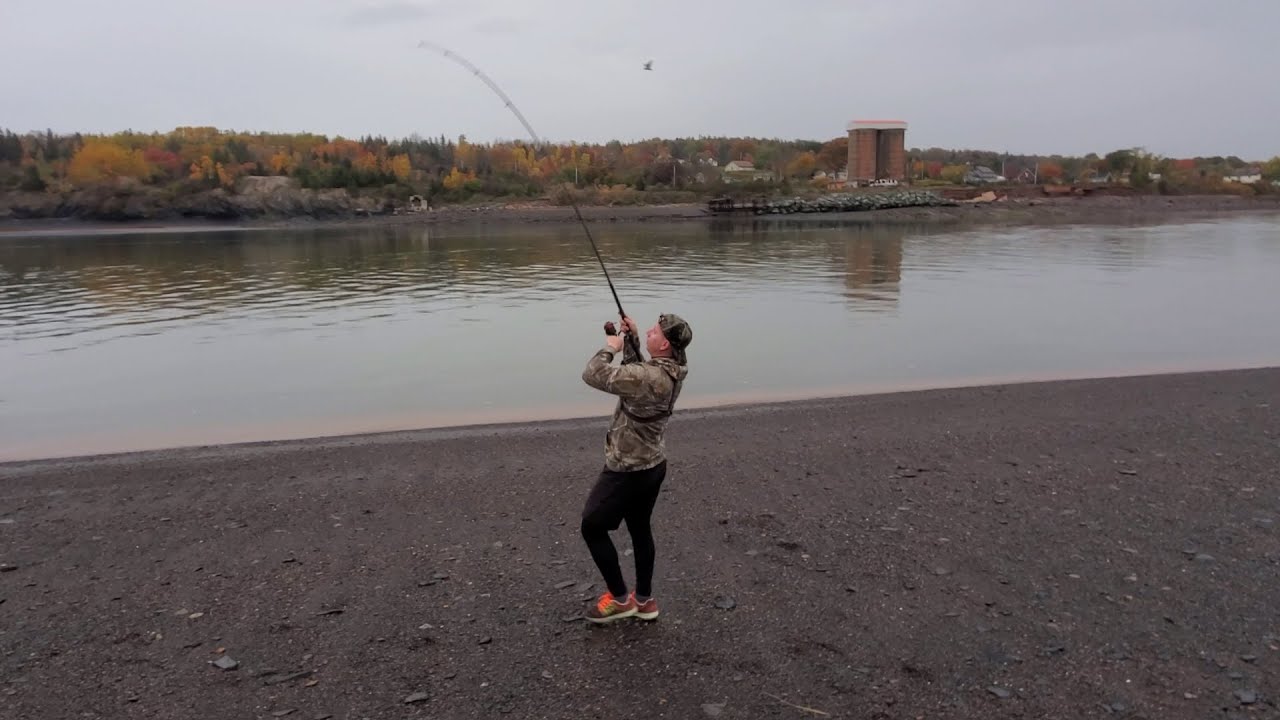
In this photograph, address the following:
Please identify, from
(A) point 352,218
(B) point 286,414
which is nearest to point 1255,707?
(B) point 286,414

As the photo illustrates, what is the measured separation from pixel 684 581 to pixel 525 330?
1294 centimetres

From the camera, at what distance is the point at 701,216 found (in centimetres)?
8394

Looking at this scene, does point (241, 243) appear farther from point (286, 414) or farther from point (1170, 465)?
point (1170, 465)

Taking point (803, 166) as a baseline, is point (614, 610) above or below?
below

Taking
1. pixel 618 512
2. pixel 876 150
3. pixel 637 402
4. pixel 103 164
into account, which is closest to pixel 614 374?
pixel 637 402

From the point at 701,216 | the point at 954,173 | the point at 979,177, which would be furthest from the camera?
the point at 954,173

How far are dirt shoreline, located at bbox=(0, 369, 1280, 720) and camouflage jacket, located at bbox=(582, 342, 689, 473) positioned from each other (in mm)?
967

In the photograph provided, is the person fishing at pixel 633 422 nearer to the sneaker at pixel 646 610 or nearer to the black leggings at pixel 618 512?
the black leggings at pixel 618 512

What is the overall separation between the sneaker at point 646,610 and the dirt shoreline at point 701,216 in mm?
69232

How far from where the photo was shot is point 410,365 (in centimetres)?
1423

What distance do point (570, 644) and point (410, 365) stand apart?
10548 millimetres

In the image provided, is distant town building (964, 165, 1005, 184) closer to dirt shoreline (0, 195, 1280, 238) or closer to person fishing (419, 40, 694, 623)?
dirt shoreline (0, 195, 1280, 238)

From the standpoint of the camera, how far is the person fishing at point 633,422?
4.07 meters

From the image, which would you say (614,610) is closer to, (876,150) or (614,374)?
(614,374)
